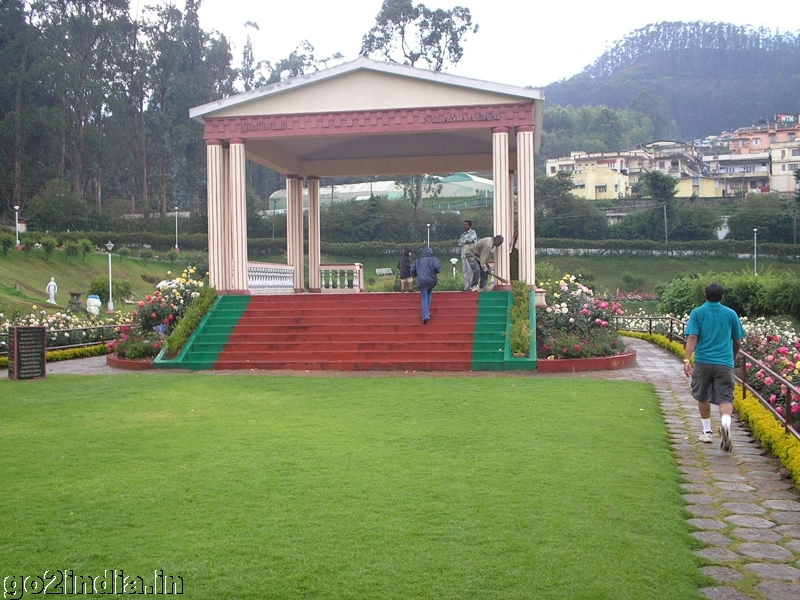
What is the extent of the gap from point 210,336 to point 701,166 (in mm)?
94966

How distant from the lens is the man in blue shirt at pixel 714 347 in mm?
7777

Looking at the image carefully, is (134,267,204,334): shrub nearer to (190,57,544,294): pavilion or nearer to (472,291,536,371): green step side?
(190,57,544,294): pavilion

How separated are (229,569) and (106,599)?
2.00ft

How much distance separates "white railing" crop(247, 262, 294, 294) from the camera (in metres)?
19.2

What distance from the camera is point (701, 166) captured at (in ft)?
332

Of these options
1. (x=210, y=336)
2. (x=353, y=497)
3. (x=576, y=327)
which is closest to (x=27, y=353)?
(x=210, y=336)

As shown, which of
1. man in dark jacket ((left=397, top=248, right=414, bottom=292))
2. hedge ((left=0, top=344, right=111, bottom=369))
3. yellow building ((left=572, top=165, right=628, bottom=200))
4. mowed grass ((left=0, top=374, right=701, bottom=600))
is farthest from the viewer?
yellow building ((left=572, top=165, right=628, bottom=200))

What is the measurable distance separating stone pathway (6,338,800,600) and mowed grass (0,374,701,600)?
6.8 inches

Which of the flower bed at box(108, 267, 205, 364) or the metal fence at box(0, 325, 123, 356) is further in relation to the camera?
the metal fence at box(0, 325, 123, 356)

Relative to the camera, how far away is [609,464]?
678 cm

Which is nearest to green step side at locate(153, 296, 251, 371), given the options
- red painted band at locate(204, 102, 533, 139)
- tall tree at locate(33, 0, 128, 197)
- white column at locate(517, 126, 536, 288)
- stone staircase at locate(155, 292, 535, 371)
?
stone staircase at locate(155, 292, 535, 371)

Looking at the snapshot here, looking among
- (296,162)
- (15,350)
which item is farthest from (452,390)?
(296,162)

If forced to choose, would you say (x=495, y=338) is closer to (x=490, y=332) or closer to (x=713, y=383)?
(x=490, y=332)

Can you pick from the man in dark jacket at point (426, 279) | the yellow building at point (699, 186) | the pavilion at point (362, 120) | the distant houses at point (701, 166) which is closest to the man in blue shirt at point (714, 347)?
the man in dark jacket at point (426, 279)
